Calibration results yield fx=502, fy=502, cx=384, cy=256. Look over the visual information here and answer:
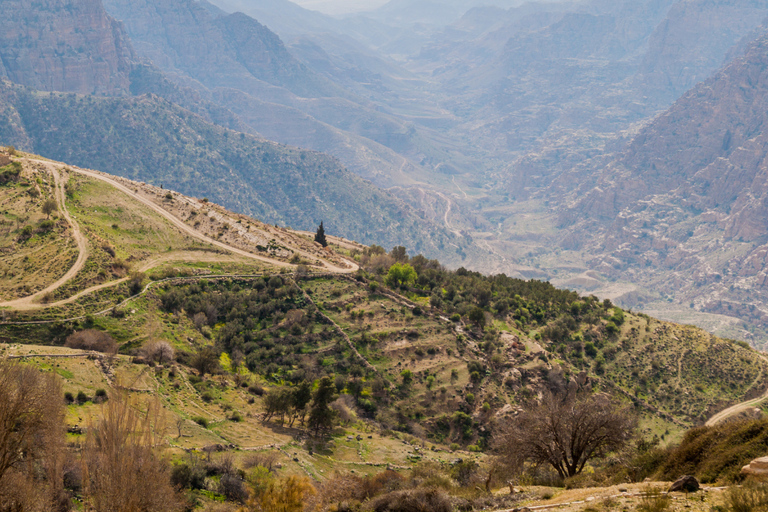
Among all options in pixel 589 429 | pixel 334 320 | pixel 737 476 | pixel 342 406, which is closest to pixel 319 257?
pixel 334 320

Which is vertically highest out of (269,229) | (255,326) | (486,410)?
(269,229)

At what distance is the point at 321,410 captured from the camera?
1796 inches

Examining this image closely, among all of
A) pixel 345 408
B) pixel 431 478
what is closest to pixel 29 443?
pixel 431 478

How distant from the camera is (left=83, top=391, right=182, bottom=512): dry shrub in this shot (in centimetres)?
2147

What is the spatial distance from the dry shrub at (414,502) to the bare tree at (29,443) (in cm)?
1569

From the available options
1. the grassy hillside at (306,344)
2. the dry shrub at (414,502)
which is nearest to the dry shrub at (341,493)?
the dry shrub at (414,502)

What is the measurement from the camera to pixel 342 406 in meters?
52.9

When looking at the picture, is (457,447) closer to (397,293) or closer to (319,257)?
(397,293)

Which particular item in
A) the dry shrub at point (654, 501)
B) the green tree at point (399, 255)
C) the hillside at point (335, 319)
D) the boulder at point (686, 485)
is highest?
the green tree at point (399, 255)

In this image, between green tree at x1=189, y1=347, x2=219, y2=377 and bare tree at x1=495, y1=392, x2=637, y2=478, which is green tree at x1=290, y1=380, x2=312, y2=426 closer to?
green tree at x1=189, y1=347, x2=219, y2=377

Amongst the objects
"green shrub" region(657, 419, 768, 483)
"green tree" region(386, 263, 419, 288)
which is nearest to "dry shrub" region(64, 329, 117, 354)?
"green tree" region(386, 263, 419, 288)

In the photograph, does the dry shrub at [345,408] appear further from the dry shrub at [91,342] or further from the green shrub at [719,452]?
the green shrub at [719,452]

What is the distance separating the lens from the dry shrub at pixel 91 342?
164 feet

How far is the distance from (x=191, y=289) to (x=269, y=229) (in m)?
34.8
